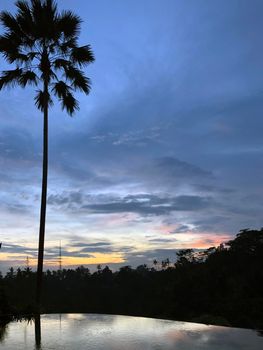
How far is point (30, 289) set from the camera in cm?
3541

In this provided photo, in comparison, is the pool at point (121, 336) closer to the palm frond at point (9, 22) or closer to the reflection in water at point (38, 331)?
the reflection in water at point (38, 331)

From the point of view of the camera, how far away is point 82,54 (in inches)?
614

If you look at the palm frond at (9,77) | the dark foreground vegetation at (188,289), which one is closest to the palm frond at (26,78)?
the palm frond at (9,77)

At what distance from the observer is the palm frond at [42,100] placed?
15086 mm

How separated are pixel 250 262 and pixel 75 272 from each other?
36.6 meters

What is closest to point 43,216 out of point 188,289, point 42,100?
point 42,100

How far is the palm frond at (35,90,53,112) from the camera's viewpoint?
15086 millimetres

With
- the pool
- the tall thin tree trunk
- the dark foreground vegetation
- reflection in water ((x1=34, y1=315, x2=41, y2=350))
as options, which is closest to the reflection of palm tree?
the pool

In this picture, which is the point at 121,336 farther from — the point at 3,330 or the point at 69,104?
the point at 69,104

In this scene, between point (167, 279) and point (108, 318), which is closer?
point (108, 318)

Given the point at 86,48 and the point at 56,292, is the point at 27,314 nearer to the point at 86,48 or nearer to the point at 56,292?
the point at 86,48

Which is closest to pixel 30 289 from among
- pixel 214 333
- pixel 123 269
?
pixel 214 333

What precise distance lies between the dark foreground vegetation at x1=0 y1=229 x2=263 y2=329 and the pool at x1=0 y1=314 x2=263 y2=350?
18.3 m

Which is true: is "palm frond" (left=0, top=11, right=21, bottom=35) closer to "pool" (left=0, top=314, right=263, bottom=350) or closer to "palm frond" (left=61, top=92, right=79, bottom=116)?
"palm frond" (left=61, top=92, right=79, bottom=116)
